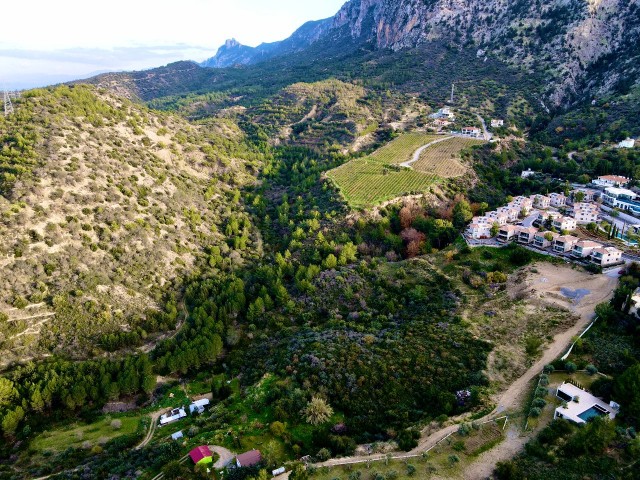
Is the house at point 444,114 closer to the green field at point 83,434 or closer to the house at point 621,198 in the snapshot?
the house at point 621,198

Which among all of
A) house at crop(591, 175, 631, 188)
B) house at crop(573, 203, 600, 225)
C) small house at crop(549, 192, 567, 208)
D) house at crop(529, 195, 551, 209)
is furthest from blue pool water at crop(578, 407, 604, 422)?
house at crop(591, 175, 631, 188)

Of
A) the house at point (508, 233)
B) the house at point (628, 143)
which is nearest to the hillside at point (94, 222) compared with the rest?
the house at point (508, 233)

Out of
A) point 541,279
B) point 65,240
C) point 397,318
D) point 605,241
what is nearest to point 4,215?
point 65,240

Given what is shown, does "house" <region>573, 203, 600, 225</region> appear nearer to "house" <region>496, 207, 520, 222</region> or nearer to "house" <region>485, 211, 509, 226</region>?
"house" <region>496, 207, 520, 222</region>

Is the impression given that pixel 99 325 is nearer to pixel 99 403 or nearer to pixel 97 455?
pixel 99 403

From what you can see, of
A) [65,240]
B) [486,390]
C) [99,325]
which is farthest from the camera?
[65,240]

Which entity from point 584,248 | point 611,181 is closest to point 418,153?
point 611,181
